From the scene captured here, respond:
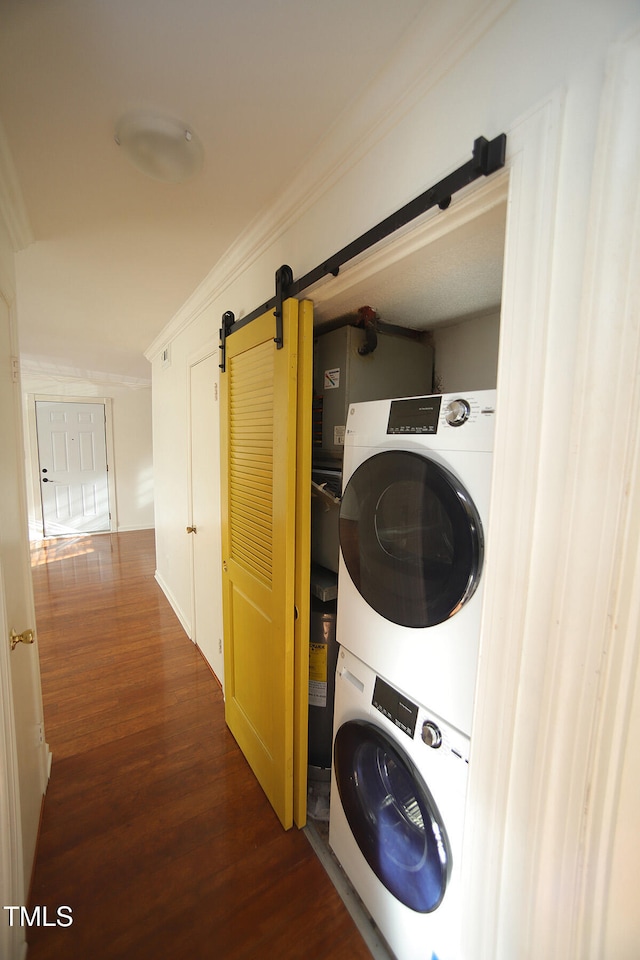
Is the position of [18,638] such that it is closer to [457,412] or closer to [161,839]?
[161,839]

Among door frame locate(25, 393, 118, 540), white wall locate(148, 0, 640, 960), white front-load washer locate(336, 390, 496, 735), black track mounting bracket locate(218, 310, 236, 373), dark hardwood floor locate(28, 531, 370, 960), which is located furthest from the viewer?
door frame locate(25, 393, 118, 540)

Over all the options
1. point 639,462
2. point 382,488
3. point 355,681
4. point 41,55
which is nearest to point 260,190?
point 41,55

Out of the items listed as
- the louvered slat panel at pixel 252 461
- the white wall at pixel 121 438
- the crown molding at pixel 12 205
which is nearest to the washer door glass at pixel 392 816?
the louvered slat panel at pixel 252 461

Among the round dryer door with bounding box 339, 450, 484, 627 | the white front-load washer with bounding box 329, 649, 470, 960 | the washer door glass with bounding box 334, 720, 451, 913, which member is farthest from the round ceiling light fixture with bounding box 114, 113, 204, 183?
the washer door glass with bounding box 334, 720, 451, 913

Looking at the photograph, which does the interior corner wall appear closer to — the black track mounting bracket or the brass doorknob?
the black track mounting bracket

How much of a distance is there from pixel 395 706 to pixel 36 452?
581 centimetres

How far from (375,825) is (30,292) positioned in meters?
3.15

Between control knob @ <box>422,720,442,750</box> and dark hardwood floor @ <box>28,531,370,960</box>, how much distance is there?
800 millimetres

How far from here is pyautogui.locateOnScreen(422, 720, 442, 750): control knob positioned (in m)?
0.84

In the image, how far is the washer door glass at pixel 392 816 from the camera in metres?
0.87

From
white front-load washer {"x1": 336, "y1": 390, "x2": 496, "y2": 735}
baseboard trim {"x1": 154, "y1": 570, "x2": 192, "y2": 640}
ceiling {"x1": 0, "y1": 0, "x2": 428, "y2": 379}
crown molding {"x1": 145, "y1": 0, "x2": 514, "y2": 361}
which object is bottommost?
baseboard trim {"x1": 154, "y1": 570, "x2": 192, "y2": 640}

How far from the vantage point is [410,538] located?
0.92m

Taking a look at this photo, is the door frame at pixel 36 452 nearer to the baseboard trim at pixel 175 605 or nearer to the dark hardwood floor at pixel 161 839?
the baseboard trim at pixel 175 605

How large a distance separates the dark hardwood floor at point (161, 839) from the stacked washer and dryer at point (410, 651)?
9.8 inches
